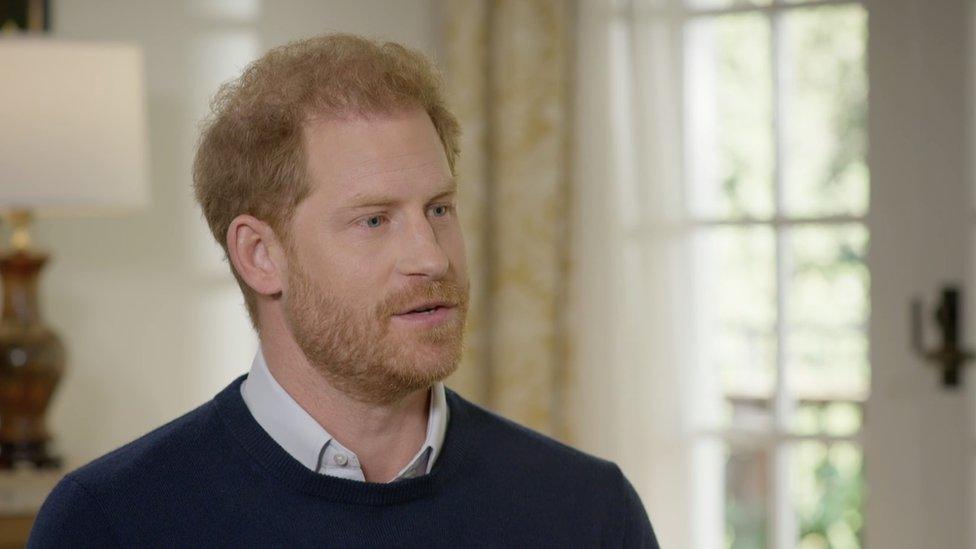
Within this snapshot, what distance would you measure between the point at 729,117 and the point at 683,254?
38 cm

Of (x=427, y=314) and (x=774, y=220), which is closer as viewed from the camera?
(x=427, y=314)

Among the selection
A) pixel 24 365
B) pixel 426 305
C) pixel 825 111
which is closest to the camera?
pixel 426 305

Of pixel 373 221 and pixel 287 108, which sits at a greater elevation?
pixel 287 108

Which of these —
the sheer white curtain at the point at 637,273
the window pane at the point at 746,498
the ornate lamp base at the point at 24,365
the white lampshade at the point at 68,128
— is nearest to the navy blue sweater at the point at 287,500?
the white lampshade at the point at 68,128

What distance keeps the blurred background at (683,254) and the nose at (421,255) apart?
182 cm

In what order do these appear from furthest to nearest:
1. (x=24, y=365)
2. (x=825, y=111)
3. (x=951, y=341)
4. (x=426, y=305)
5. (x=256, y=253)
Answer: (x=825, y=111) → (x=951, y=341) → (x=24, y=365) → (x=256, y=253) → (x=426, y=305)

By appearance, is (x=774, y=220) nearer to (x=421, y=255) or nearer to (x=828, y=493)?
(x=828, y=493)

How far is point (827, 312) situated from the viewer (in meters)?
3.18

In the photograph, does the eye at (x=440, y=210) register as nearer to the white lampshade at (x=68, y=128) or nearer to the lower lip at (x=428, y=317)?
the lower lip at (x=428, y=317)

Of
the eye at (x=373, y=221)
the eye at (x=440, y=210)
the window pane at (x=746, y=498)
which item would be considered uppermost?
the eye at (x=440, y=210)

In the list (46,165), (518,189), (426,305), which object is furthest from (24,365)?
(426,305)

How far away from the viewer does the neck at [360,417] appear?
1.52 m

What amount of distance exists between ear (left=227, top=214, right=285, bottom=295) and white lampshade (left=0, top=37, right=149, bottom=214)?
4.20 feet

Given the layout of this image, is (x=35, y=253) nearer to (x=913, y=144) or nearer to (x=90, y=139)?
(x=90, y=139)
